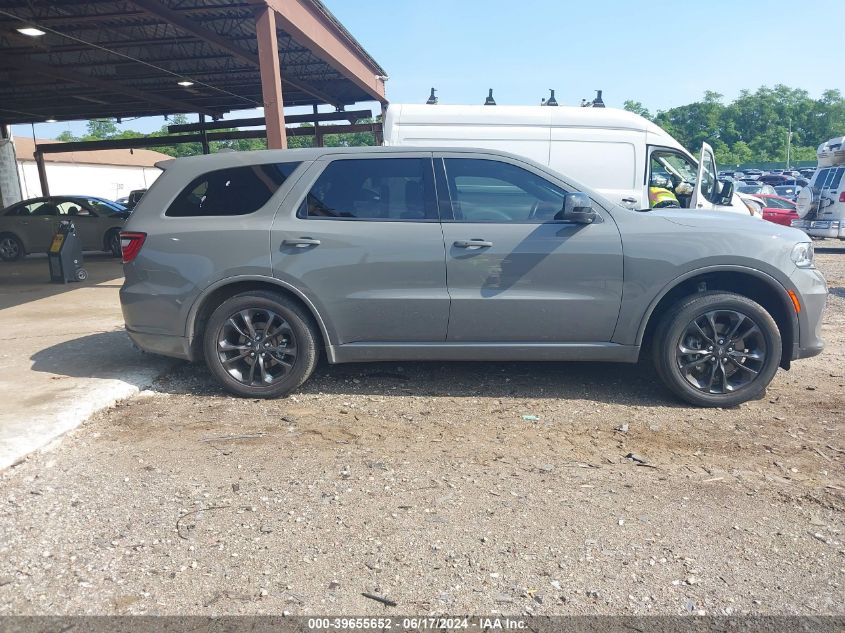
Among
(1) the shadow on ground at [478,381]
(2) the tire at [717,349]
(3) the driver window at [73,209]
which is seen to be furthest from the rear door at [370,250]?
(3) the driver window at [73,209]

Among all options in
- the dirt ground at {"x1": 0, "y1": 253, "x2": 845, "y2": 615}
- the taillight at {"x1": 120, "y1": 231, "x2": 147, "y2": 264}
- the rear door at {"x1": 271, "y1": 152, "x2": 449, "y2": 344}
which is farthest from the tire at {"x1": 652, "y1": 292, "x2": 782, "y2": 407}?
the taillight at {"x1": 120, "y1": 231, "x2": 147, "y2": 264}

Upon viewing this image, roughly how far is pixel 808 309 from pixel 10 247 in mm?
16755

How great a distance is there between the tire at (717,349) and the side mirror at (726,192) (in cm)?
596

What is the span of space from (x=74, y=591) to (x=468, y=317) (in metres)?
2.90

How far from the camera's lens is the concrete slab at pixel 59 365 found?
422 cm

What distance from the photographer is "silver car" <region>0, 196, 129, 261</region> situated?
15.2 m

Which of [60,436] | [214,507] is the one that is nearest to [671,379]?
[214,507]

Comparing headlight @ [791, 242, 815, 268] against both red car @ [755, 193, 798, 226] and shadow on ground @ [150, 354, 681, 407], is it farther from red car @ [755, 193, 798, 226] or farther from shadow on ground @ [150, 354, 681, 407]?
red car @ [755, 193, 798, 226]

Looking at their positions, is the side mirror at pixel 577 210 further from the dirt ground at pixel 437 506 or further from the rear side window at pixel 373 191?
the dirt ground at pixel 437 506

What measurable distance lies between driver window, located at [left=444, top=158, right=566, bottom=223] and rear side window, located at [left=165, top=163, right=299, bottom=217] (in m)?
1.28

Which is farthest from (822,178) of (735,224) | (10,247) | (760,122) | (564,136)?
(760,122)

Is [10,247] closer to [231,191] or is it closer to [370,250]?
[231,191]

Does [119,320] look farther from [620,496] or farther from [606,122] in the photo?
[606,122]

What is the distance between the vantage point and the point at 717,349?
454cm
